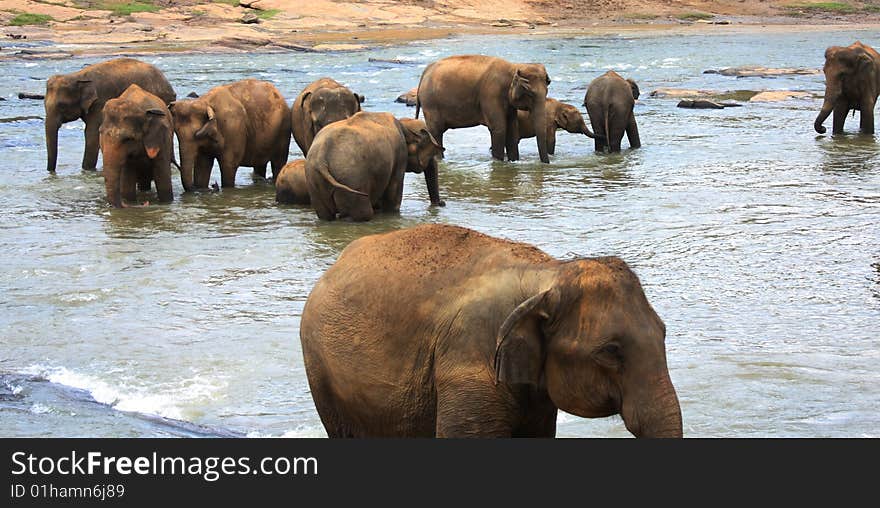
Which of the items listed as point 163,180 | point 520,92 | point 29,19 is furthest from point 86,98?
point 29,19

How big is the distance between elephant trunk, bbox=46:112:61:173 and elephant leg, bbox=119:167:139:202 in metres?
2.65

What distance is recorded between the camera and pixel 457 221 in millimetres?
12852

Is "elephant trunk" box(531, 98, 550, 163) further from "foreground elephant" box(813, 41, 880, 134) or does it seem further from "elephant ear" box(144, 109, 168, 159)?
"elephant ear" box(144, 109, 168, 159)

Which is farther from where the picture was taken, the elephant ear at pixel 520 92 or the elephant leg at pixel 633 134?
the elephant leg at pixel 633 134

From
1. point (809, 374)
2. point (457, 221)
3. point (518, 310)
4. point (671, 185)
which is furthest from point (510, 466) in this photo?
point (671, 185)

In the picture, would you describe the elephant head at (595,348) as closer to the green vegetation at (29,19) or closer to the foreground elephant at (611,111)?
the foreground elephant at (611,111)

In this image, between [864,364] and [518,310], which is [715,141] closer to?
[864,364]

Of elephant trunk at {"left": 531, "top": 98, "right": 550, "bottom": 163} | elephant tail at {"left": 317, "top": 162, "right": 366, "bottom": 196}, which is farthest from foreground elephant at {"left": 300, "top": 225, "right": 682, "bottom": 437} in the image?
elephant trunk at {"left": 531, "top": 98, "right": 550, "bottom": 163}

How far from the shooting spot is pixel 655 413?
13.3 ft

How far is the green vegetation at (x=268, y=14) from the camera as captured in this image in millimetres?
54250

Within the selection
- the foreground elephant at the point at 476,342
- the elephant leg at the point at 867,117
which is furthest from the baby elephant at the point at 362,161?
the elephant leg at the point at 867,117

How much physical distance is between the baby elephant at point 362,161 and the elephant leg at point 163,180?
6.25 ft

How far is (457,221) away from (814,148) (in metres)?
7.15

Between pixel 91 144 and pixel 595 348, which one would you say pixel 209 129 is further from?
pixel 595 348
